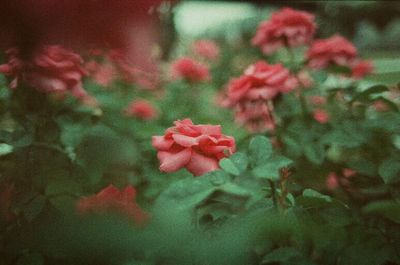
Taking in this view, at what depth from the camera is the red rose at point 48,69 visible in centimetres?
33

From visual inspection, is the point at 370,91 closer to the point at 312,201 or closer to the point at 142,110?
the point at 312,201

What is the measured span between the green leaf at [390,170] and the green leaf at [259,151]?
35 cm

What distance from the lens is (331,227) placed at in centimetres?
65

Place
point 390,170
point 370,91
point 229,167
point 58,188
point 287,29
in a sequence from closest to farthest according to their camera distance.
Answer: point 229,167
point 58,188
point 390,170
point 370,91
point 287,29

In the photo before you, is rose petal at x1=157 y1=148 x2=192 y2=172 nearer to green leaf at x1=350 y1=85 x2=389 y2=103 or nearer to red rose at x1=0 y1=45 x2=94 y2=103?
red rose at x1=0 y1=45 x2=94 y2=103

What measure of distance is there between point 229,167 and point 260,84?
0.73 meters

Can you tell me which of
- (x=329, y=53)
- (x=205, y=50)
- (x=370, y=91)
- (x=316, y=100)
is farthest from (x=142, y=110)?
(x=205, y=50)

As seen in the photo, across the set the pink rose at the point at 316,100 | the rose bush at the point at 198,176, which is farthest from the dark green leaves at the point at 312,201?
the pink rose at the point at 316,100

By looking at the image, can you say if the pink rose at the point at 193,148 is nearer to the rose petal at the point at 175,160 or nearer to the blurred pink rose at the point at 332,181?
the rose petal at the point at 175,160

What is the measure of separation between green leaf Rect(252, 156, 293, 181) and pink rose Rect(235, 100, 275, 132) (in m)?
0.71

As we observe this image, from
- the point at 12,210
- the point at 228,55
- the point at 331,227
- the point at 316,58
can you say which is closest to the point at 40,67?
the point at 331,227

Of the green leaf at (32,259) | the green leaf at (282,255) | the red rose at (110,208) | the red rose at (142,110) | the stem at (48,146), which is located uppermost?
the red rose at (142,110)

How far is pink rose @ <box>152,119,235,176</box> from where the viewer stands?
0.78 m

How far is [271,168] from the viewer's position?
0.66m
